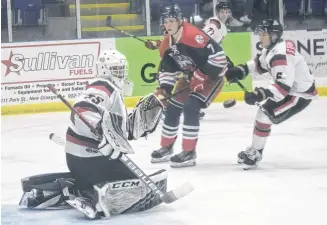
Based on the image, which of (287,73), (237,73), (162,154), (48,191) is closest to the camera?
(48,191)

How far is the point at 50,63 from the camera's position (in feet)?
23.8

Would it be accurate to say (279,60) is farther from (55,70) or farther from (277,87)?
(55,70)

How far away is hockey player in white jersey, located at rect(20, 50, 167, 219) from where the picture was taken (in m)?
3.30

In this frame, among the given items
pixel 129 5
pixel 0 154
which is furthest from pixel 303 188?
pixel 129 5

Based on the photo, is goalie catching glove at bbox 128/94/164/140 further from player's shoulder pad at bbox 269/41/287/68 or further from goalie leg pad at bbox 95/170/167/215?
player's shoulder pad at bbox 269/41/287/68

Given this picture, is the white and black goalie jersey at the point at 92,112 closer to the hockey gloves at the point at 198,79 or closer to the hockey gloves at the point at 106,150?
the hockey gloves at the point at 106,150

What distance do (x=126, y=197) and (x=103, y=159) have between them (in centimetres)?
18

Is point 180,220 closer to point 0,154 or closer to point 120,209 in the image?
point 120,209

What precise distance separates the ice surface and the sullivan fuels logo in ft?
1.55

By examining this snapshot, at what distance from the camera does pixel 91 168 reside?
11.2 feet

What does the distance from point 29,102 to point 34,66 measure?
0.32m

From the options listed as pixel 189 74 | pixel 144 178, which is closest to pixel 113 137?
pixel 144 178

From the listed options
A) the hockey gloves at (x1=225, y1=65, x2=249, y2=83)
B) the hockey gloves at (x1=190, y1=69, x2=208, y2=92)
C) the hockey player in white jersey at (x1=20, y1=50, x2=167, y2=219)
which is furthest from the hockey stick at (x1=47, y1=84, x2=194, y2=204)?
the hockey gloves at (x1=225, y1=65, x2=249, y2=83)

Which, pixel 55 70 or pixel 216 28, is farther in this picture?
pixel 55 70
